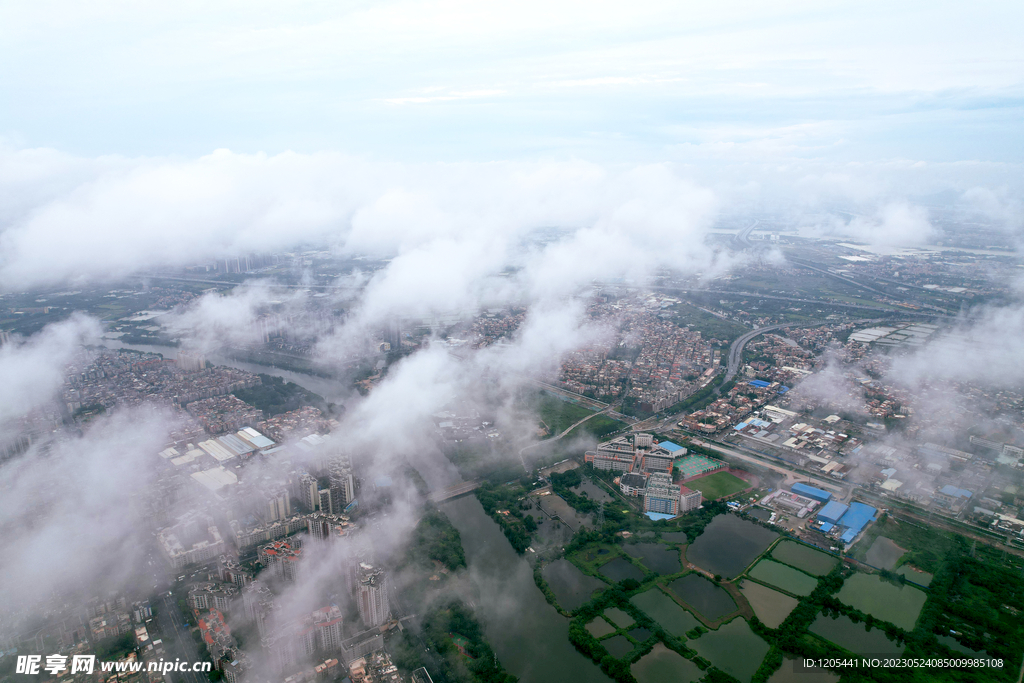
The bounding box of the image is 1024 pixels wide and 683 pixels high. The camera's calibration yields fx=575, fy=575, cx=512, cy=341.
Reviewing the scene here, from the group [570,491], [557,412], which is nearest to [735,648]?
[570,491]

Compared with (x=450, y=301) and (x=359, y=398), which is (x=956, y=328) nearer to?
(x=450, y=301)

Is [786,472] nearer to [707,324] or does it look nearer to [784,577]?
[784,577]

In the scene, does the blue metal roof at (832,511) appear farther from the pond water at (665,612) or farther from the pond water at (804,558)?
the pond water at (665,612)

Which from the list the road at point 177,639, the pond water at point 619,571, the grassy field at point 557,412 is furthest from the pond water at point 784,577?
the road at point 177,639

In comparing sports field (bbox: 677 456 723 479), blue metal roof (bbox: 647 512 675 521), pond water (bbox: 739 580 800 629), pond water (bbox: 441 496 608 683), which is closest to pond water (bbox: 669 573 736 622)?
pond water (bbox: 739 580 800 629)

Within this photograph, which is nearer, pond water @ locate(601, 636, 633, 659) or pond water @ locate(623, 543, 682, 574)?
pond water @ locate(601, 636, 633, 659)

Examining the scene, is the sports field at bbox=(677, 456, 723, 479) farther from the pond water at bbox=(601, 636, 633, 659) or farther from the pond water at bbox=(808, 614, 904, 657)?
the pond water at bbox=(601, 636, 633, 659)
